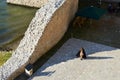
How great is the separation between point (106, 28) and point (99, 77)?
7545 millimetres

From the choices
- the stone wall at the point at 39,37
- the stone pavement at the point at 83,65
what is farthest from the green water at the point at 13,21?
the stone pavement at the point at 83,65

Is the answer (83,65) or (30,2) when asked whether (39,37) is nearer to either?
(83,65)

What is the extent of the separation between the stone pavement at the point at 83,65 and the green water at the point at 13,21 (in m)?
7.09

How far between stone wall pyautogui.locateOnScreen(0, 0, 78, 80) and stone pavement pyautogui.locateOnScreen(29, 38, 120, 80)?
107 centimetres

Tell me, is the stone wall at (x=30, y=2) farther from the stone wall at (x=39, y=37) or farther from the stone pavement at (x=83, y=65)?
the stone pavement at (x=83, y=65)

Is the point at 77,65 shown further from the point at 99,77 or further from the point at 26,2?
the point at 26,2

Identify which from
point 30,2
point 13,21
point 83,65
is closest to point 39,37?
point 83,65

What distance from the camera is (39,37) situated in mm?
20047

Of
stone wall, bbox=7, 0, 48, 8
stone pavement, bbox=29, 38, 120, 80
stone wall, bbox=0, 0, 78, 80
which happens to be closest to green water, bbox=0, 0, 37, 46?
stone wall, bbox=7, 0, 48, 8

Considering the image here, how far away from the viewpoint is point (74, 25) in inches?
980

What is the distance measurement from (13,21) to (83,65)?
13.2m

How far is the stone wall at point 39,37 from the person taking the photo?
18.9 m

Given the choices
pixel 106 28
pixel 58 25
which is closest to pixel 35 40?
pixel 58 25

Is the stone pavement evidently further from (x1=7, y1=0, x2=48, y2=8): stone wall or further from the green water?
(x1=7, y1=0, x2=48, y2=8): stone wall
